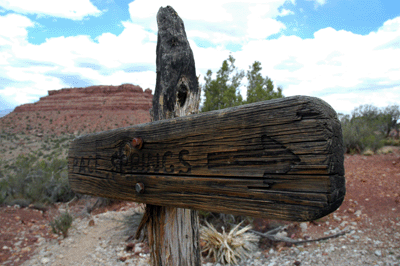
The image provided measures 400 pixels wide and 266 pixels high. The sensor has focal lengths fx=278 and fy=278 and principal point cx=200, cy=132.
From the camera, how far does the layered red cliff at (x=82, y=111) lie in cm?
4284

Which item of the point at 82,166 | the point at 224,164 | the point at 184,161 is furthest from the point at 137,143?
the point at 82,166

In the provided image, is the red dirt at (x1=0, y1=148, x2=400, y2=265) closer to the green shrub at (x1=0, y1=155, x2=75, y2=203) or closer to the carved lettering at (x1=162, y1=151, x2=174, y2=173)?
the green shrub at (x1=0, y1=155, x2=75, y2=203)

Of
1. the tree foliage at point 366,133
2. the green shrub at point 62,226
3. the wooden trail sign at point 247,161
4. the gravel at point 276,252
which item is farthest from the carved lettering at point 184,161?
the tree foliage at point 366,133

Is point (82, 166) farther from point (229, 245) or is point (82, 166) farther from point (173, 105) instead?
point (229, 245)

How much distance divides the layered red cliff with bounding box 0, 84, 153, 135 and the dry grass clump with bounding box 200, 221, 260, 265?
126 ft

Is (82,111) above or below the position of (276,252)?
above

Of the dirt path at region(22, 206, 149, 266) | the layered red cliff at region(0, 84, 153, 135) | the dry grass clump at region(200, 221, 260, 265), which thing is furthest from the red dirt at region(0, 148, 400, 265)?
the layered red cliff at region(0, 84, 153, 135)

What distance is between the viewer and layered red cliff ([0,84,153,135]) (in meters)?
42.8

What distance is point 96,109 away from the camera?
51438mm

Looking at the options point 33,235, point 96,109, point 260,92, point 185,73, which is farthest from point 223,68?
point 96,109

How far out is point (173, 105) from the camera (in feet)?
6.58

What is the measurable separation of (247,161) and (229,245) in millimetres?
3977

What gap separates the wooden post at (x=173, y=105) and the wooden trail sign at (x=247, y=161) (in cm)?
51

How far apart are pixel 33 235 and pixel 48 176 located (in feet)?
12.4
